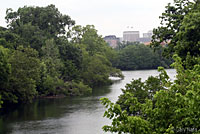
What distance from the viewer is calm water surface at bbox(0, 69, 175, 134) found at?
3394 cm

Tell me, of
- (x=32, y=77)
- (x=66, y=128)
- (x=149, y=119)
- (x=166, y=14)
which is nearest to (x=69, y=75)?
(x=32, y=77)

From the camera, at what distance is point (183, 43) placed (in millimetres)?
24984

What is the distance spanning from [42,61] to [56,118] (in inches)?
804

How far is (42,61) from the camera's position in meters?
59.0

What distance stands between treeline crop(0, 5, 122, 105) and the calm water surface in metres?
2.64

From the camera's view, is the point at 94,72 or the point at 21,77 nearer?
the point at 21,77

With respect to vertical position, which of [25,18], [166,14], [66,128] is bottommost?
[66,128]

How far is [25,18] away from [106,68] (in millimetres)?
18341

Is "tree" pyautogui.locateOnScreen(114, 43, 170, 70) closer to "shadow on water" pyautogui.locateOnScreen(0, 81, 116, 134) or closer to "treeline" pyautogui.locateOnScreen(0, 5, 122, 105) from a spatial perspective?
"treeline" pyautogui.locateOnScreen(0, 5, 122, 105)

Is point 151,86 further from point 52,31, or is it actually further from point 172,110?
point 52,31

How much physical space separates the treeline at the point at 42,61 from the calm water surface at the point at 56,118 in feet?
8.68

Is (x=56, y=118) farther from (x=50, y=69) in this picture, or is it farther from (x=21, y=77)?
(x=50, y=69)

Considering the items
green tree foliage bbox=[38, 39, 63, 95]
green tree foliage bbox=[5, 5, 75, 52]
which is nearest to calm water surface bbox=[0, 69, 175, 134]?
green tree foliage bbox=[38, 39, 63, 95]

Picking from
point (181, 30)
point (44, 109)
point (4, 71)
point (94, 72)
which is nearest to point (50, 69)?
point (44, 109)
